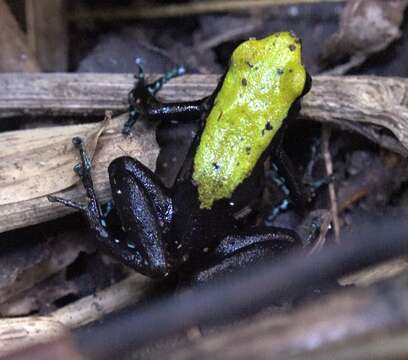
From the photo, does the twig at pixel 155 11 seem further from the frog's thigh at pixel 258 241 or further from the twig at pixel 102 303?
the twig at pixel 102 303

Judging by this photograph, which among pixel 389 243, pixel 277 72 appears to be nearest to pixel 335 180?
pixel 277 72

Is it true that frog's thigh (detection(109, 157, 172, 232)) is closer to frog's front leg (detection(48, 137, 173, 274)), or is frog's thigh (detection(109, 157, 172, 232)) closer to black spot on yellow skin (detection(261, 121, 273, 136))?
frog's front leg (detection(48, 137, 173, 274))

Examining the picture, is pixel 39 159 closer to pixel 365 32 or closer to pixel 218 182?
pixel 218 182

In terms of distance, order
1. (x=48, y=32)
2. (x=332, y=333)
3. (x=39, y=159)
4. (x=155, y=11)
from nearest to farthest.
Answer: (x=332, y=333)
(x=39, y=159)
(x=48, y=32)
(x=155, y=11)

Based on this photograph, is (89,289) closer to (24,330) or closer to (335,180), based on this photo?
(24,330)

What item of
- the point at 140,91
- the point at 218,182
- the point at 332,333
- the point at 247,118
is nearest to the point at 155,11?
the point at 140,91

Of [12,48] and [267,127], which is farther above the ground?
[12,48]
